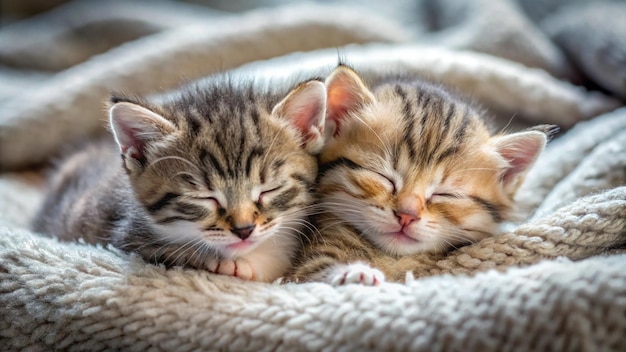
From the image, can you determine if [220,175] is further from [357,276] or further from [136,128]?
[357,276]

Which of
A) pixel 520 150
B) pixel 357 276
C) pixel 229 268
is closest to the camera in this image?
pixel 357 276

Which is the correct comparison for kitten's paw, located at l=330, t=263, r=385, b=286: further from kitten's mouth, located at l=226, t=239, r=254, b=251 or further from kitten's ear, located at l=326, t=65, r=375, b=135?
kitten's ear, located at l=326, t=65, r=375, b=135

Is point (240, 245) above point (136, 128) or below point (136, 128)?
below

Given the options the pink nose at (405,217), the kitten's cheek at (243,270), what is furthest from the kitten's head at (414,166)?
the kitten's cheek at (243,270)

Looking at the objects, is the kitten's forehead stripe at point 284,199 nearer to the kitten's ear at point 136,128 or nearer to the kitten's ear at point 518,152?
the kitten's ear at point 136,128

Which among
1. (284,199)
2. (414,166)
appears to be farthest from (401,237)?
(284,199)

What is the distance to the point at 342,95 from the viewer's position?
1275 mm

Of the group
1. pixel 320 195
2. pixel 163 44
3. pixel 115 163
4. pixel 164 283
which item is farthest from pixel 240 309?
pixel 163 44

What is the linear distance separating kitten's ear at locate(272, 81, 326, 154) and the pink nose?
255 millimetres

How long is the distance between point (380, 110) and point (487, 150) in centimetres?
26

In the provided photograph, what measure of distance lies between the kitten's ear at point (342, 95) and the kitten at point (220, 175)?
0.22 feet

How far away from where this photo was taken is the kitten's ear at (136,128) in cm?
113

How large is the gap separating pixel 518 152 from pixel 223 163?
Result: 669 mm

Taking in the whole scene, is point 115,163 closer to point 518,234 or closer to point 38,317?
point 38,317
